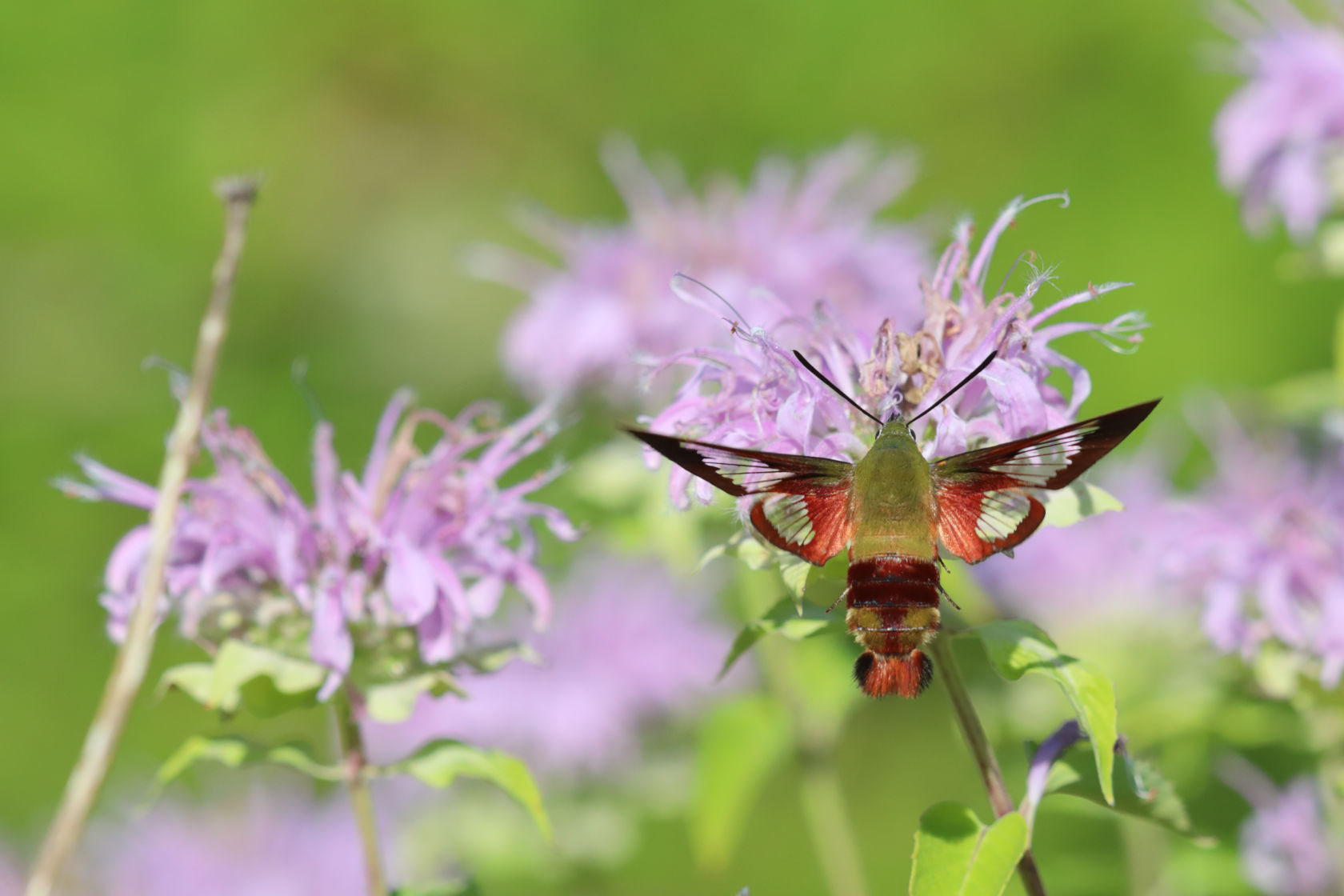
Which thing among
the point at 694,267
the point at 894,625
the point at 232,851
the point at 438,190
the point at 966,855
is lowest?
the point at 966,855

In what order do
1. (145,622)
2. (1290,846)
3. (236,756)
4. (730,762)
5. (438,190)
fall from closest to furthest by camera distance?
(145,622), (236,756), (1290,846), (730,762), (438,190)

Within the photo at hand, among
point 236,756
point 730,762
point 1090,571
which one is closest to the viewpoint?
point 236,756

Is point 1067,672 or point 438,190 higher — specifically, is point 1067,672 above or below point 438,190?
below

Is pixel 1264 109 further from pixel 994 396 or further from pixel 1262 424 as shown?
pixel 994 396

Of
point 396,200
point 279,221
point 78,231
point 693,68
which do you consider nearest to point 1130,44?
point 693,68

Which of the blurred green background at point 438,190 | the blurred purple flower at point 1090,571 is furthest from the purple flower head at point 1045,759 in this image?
the blurred green background at point 438,190

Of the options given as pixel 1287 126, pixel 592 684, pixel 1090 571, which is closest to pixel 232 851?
pixel 592 684

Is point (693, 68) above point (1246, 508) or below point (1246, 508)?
above

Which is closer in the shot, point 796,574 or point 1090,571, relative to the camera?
point 796,574

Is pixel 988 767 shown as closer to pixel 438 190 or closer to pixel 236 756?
pixel 236 756
